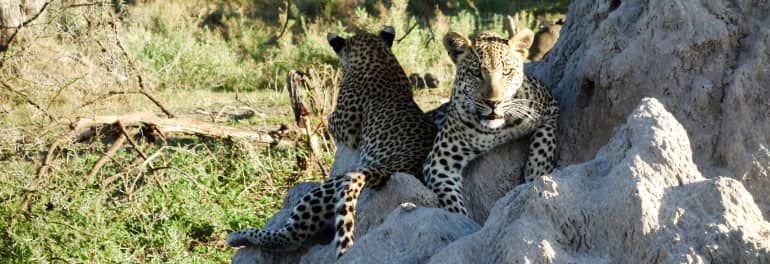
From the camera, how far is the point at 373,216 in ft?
19.1

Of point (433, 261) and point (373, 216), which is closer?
point (433, 261)

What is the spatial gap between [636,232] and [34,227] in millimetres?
5424

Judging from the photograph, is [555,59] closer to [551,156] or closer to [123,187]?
[551,156]

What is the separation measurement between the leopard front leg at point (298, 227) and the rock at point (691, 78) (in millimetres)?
1417

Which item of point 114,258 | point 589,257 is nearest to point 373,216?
point 589,257

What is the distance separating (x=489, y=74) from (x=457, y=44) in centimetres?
46

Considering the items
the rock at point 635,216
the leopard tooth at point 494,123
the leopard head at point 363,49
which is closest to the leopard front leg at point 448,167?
the leopard tooth at point 494,123

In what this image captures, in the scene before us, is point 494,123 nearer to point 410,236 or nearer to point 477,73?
point 477,73

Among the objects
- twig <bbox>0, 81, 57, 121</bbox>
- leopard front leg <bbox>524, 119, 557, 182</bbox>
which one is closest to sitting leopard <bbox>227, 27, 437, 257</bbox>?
leopard front leg <bbox>524, 119, 557, 182</bbox>

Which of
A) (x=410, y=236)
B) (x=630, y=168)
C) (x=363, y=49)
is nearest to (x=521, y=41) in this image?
(x=363, y=49)

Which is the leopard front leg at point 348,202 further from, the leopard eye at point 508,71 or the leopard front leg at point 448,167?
the leopard eye at point 508,71

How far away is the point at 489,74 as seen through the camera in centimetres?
635

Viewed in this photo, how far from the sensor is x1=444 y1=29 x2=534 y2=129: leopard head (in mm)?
6324

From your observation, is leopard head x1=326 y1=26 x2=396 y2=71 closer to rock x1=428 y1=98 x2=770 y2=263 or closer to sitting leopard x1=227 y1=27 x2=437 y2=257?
sitting leopard x1=227 y1=27 x2=437 y2=257
